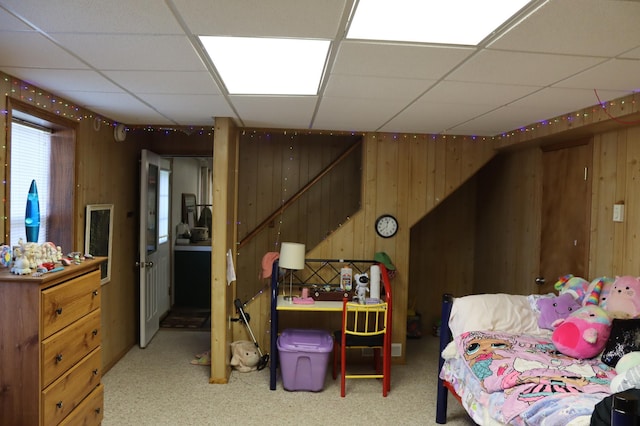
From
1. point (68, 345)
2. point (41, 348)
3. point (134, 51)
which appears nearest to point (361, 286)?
point (68, 345)

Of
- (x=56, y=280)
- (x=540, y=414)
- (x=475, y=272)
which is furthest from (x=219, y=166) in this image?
(x=475, y=272)

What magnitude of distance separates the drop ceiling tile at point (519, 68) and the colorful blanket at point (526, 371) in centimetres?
155

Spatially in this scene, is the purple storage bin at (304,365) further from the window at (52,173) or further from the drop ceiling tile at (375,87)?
the drop ceiling tile at (375,87)

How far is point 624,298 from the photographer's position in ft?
8.92

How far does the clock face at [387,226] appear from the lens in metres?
4.43

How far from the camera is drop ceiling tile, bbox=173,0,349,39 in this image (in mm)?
1576

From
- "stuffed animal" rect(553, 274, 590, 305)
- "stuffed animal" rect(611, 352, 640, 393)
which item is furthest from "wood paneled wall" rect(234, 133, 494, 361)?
"stuffed animal" rect(611, 352, 640, 393)

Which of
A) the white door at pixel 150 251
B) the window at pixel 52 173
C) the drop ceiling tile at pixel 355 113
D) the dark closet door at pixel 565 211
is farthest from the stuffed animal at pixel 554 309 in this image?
the white door at pixel 150 251

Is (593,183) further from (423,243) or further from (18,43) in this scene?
(18,43)

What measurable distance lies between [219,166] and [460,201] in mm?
3143

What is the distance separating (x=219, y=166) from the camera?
12.7 ft

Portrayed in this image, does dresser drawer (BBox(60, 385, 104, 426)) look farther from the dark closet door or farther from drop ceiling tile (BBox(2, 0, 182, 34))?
the dark closet door

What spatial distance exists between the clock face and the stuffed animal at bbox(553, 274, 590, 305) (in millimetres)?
1519

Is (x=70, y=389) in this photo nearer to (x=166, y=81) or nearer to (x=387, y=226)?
(x=166, y=81)
